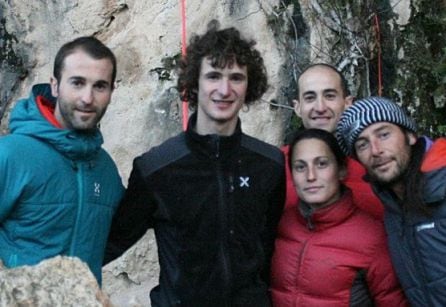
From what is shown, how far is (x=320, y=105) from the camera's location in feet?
15.1

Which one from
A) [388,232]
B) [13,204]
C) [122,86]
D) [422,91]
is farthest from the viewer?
[122,86]

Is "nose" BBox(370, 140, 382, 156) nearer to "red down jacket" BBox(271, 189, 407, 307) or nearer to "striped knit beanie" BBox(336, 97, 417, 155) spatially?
"striped knit beanie" BBox(336, 97, 417, 155)

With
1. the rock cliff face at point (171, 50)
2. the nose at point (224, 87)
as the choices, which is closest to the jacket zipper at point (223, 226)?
the nose at point (224, 87)

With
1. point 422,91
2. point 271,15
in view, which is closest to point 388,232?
point 422,91

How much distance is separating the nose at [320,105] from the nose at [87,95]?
166cm

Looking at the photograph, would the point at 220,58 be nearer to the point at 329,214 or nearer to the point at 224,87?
the point at 224,87

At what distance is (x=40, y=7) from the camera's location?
7.48 meters

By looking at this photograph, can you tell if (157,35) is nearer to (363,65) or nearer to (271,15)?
(271,15)

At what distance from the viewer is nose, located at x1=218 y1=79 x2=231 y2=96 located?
359 cm

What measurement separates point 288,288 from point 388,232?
21.4 inches

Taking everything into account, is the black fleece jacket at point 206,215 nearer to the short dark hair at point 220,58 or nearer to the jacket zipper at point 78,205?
the short dark hair at point 220,58

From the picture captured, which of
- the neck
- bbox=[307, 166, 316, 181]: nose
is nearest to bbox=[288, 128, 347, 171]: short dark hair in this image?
bbox=[307, 166, 316, 181]: nose

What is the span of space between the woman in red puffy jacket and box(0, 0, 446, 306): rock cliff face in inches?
115

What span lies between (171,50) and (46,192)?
13.6 ft
